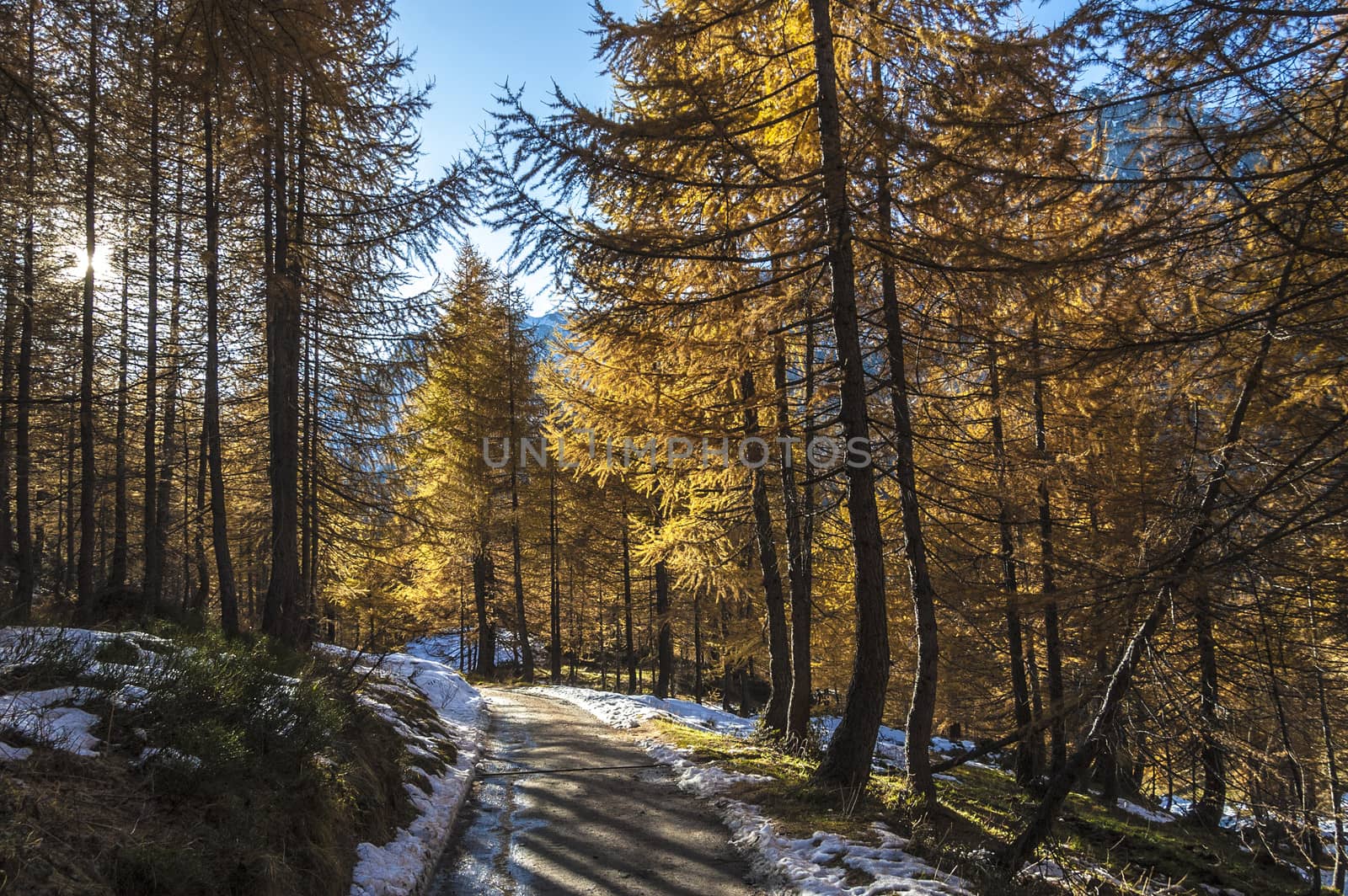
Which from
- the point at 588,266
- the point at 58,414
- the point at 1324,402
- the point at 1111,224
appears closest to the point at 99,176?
the point at 58,414

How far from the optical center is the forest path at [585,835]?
18.7 feet

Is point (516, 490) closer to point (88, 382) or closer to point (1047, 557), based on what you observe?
point (88, 382)

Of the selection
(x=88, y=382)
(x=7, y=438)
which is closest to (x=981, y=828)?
(x=88, y=382)

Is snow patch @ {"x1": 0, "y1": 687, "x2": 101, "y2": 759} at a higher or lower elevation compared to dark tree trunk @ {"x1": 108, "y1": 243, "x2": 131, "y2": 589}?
lower

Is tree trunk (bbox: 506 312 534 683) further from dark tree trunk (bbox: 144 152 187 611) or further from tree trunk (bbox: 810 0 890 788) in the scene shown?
tree trunk (bbox: 810 0 890 788)

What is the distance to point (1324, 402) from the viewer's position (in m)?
8.47

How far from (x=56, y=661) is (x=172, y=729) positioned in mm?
1286

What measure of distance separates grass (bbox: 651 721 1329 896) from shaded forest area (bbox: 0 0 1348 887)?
50cm

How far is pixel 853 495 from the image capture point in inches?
307

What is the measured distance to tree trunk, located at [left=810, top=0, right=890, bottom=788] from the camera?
7500mm

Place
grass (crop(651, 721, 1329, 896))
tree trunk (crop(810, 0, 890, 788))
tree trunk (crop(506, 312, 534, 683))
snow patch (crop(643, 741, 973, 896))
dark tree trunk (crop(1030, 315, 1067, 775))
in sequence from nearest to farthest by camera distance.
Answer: snow patch (crop(643, 741, 973, 896)), grass (crop(651, 721, 1329, 896)), tree trunk (crop(810, 0, 890, 788)), dark tree trunk (crop(1030, 315, 1067, 775)), tree trunk (crop(506, 312, 534, 683))

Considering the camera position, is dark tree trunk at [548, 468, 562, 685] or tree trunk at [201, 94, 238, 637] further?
dark tree trunk at [548, 468, 562, 685]

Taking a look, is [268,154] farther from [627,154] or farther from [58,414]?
[58,414]

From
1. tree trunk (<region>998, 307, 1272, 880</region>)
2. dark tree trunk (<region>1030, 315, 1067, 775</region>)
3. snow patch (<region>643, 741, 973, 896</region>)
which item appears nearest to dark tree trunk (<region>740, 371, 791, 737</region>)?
dark tree trunk (<region>1030, 315, 1067, 775</region>)
